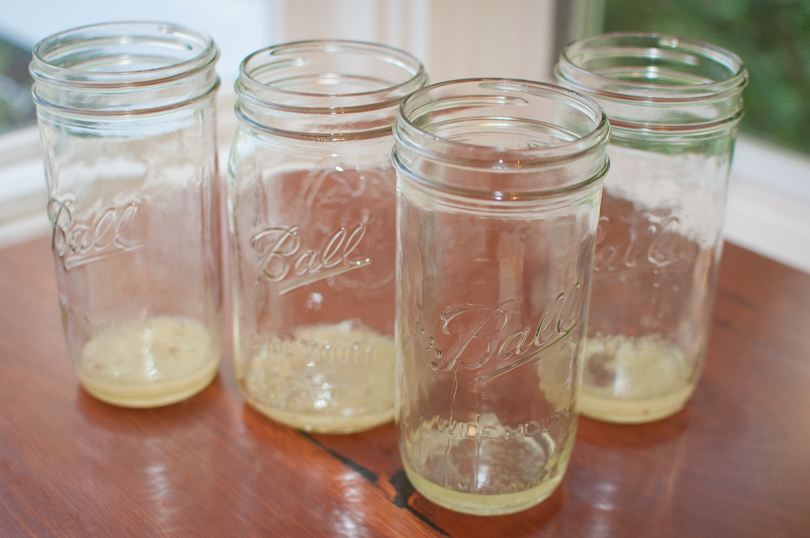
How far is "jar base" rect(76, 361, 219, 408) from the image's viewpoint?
0.61 metres

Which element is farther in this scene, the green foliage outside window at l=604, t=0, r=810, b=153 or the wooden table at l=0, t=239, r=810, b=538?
the green foliage outside window at l=604, t=0, r=810, b=153

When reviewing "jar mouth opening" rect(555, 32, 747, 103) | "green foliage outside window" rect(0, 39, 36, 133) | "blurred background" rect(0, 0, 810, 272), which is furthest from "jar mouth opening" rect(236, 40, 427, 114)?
"green foliage outside window" rect(0, 39, 36, 133)

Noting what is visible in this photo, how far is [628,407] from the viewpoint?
2.01 feet

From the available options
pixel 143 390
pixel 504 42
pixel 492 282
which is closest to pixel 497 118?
pixel 492 282

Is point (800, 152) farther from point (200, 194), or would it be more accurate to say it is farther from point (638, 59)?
point (200, 194)

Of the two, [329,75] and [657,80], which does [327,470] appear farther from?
[657,80]

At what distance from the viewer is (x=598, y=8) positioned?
135 cm

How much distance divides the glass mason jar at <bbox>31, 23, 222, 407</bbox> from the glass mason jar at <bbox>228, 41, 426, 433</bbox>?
4cm

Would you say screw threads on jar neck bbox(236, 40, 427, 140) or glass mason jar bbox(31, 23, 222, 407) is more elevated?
screw threads on jar neck bbox(236, 40, 427, 140)

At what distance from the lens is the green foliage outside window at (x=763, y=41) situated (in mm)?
1188

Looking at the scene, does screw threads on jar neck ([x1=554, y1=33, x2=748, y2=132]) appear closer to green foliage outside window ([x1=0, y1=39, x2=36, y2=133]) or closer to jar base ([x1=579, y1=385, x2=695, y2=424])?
jar base ([x1=579, y1=385, x2=695, y2=424])

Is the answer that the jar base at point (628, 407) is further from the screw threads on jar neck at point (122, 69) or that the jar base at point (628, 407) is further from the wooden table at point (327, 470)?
the screw threads on jar neck at point (122, 69)

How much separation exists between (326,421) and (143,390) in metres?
0.14

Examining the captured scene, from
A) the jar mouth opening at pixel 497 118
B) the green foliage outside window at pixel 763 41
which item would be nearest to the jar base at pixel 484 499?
the jar mouth opening at pixel 497 118
